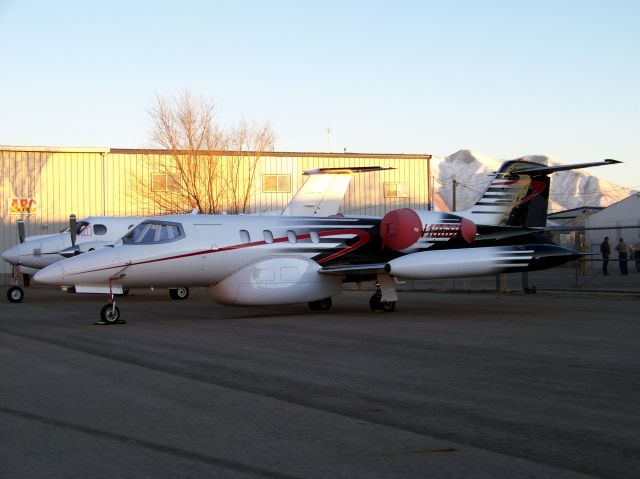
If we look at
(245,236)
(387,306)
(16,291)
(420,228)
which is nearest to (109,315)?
(245,236)

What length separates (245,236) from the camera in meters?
19.5

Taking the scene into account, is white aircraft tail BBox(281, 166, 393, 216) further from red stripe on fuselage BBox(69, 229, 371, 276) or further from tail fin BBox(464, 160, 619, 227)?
red stripe on fuselage BBox(69, 229, 371, 276)

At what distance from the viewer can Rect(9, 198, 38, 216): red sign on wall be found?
4322 cm

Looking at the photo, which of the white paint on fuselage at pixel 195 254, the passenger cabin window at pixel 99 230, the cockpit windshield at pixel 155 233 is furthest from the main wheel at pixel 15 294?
the white paint on fuselage at pixel 195 254

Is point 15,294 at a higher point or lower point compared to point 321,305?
higher

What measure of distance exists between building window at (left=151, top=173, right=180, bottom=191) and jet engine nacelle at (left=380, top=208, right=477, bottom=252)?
881 inches

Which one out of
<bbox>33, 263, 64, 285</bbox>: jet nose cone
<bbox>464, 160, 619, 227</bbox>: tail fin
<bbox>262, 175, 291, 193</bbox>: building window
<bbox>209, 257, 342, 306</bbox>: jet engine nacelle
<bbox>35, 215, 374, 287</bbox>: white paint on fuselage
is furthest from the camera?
<bbox>262, 175, 291, 193</bbox>: building window

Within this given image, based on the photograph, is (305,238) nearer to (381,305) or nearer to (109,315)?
(381,305)

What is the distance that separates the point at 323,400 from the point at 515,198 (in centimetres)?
1453

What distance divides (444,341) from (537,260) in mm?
6650

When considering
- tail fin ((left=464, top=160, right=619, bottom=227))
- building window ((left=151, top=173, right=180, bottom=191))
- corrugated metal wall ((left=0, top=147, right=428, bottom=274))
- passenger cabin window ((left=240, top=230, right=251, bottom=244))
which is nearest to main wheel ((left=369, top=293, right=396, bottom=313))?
tail fin ((left=464, top=160, right=619, bottom=227))

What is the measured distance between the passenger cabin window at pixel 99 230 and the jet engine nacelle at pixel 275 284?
10365mm

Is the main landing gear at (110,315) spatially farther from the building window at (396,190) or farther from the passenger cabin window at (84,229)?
the building window at (396,190)

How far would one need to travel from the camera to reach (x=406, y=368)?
10977 mm
